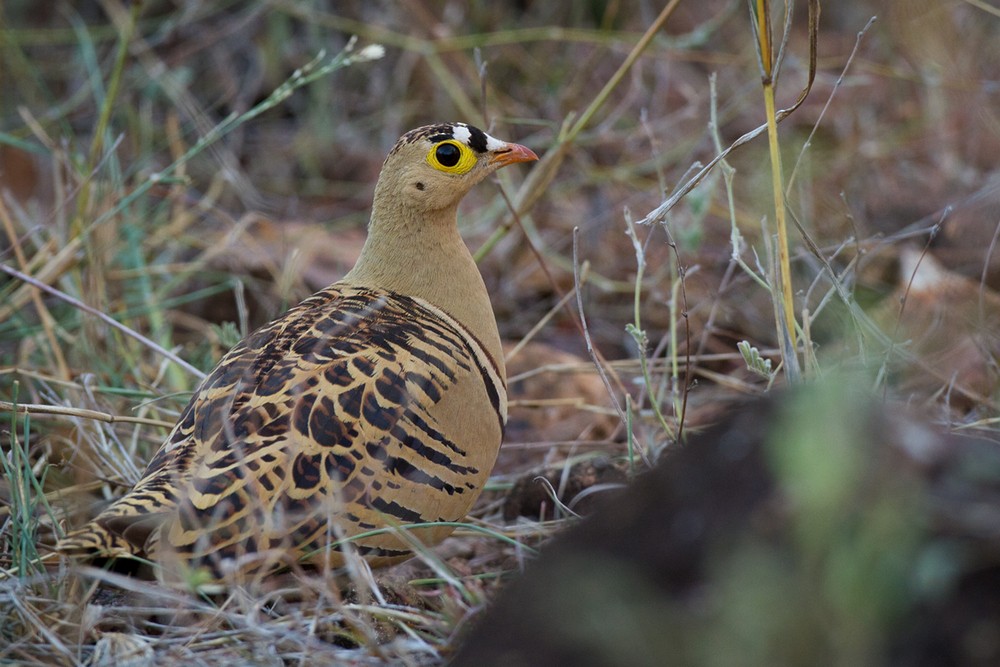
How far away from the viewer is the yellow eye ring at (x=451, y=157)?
11.0ft

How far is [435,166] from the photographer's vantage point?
133 inches

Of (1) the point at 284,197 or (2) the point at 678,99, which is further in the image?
(2) the point at 678,99

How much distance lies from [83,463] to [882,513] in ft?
8.80

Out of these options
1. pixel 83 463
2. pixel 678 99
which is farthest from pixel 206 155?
pixel 83 463

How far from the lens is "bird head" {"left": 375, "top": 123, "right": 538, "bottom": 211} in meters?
3.37

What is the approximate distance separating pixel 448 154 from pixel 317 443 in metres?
1.15

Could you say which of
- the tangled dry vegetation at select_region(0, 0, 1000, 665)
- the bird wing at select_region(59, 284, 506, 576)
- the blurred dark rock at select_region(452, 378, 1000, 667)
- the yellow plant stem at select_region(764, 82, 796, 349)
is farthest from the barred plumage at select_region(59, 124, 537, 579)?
the yellow plant stem at select_region(764, 82, 796, 349)

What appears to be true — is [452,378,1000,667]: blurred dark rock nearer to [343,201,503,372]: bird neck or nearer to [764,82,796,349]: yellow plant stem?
[764,82,796,349]: yellow plant stem

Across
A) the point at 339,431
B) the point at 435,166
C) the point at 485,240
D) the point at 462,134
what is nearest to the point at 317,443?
the point at 339,431

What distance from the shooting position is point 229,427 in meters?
2.57

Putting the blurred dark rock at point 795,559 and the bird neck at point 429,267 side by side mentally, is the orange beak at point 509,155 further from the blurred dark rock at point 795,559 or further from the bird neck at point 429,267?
the blurred dark rock at point 795,559

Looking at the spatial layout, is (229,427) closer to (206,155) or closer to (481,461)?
(481,461)

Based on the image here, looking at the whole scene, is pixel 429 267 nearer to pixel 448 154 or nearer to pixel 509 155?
pixel 448 154

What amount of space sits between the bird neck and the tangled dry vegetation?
1.03 feet
